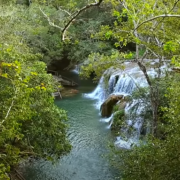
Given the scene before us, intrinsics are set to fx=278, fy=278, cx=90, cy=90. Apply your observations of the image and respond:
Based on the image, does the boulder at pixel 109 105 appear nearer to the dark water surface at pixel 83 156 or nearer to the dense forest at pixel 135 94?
the dark water surface at pixel 83 156

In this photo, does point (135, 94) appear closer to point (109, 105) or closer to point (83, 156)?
point (83, 156)

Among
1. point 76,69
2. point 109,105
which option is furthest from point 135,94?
point 76,69

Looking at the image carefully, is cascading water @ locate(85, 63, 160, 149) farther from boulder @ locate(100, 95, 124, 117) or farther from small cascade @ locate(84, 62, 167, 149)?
boulder @ locate(100, 95, 124, 117)

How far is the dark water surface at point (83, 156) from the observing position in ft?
33.4

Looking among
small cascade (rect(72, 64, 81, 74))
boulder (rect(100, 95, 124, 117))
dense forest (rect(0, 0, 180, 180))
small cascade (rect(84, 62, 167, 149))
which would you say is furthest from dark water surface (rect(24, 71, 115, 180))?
small cascade (rect(72, 64, 81, 74))

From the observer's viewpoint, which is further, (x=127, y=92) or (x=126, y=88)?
(x=126, y=88)

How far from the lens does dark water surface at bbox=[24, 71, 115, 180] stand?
10195 mm

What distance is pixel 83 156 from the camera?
38.1 ft

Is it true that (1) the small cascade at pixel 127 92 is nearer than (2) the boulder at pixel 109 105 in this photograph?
Yes

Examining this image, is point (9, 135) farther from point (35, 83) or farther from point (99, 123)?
point (99, 123)

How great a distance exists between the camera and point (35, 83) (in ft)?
28.1

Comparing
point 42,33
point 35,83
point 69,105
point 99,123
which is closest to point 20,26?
point 42,33

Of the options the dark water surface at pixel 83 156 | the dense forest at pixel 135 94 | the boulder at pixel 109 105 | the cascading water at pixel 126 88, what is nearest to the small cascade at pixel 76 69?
the cascading water at pixel 126 88

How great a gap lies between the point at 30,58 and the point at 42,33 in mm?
13492
